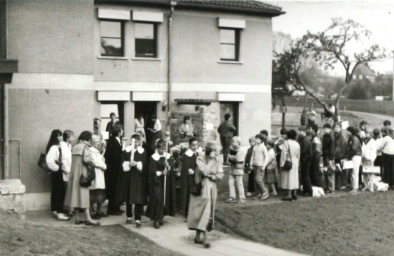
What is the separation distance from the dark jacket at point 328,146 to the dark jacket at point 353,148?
0.80m

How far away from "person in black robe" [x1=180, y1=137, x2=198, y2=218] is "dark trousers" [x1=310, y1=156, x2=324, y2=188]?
4.43m

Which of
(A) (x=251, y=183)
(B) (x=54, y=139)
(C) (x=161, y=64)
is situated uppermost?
(C) (x=161, y=64)

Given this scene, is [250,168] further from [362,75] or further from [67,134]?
[362,75]

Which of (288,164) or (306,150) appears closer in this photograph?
(288,164)

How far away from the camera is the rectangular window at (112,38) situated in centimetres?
2113

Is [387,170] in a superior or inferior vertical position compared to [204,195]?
inferior

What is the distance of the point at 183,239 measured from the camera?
36.1 ft

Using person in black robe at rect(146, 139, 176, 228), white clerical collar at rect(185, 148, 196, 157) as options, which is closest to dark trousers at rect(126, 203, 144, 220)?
person in black robe at rect(146, 139, 176, 228)

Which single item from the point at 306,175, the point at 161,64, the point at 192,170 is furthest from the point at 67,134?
the point at 161,64

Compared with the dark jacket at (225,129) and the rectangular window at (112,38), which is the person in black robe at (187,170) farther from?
the rectangular window at (112,38)

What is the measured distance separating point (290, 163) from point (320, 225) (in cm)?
273

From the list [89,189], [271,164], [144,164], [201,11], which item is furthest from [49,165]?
[201,11]

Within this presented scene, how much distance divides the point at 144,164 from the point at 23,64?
3818 millimetres

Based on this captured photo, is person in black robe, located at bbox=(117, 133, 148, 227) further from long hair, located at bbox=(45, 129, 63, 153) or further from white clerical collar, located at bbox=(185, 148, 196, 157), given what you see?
long hair, located at bbox=(45, 129, 63, 153)
